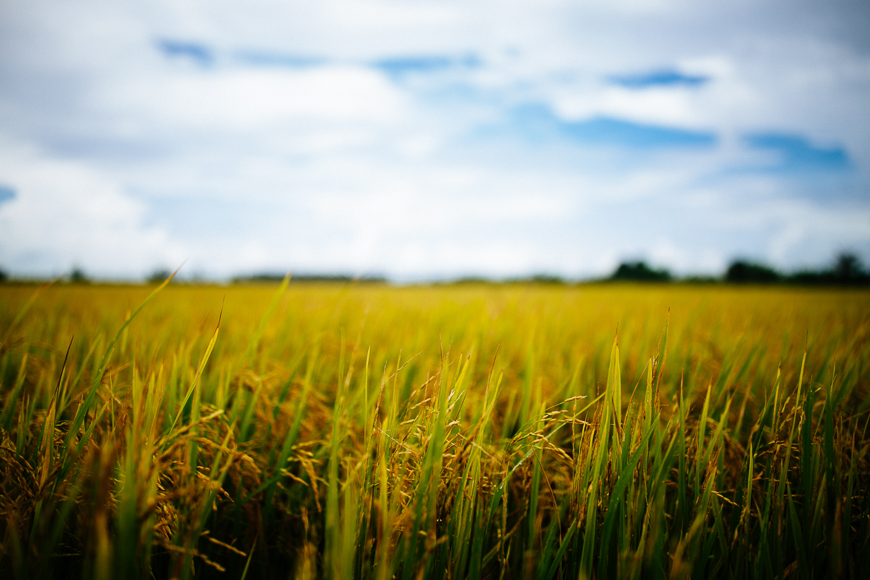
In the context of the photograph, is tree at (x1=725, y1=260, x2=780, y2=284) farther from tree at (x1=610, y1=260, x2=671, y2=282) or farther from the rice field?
the rice field

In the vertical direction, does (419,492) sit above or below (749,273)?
below

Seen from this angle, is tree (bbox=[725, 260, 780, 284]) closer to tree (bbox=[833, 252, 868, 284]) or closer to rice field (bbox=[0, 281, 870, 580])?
tree (bbox=[833, 252, 868, 284])

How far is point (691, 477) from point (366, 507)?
80 cm

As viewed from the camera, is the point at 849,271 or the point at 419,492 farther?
the point at 849,271

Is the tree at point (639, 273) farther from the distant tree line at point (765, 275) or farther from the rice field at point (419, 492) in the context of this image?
the rice field at point (419, 492)

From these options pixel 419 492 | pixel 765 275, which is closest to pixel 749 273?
pixel 765 275

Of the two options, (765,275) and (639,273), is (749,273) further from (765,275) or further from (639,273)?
(639,273)

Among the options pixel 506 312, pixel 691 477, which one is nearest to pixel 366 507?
pixel 691 477

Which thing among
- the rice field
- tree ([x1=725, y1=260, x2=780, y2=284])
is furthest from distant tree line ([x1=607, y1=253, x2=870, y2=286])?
the rice field

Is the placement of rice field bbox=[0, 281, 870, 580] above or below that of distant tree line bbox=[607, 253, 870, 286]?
below

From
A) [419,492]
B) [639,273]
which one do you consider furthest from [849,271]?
[419,492]

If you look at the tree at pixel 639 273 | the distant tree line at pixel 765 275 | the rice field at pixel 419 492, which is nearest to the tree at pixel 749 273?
the distant tree line at pixel 765 275

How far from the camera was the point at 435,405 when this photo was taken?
72 cm

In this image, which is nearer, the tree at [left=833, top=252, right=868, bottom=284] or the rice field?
the rice field
